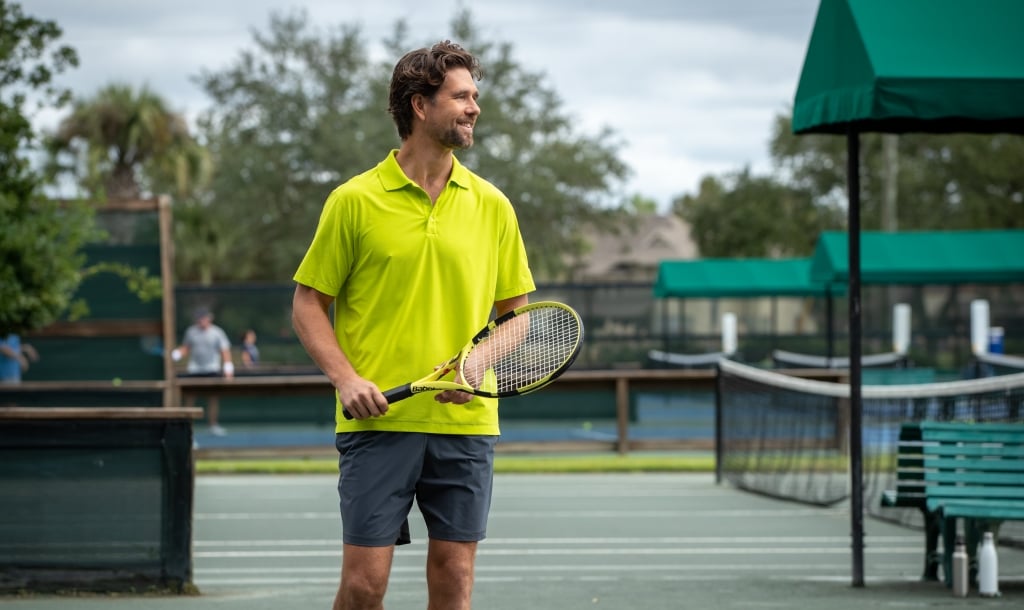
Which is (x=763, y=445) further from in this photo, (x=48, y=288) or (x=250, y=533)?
(x=48, y=288)

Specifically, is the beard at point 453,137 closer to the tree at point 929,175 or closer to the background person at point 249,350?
the background person at point 249,350

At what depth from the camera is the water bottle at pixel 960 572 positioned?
830cm

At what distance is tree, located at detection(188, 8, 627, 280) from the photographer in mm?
49281

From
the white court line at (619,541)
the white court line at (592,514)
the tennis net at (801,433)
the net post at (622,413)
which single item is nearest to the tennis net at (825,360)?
the net post at (622,413)

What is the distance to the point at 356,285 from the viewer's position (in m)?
4.83

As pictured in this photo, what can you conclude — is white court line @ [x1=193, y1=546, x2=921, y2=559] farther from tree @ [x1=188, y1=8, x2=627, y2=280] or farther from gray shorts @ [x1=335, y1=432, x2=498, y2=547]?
tree @ [x1=188, y1=8, x2=627, y2=280]

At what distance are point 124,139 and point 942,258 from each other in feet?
97.4

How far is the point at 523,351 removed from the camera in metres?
4.96

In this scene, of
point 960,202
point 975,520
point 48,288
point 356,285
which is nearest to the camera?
point 356,285

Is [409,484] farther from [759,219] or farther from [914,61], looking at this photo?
[759,219]

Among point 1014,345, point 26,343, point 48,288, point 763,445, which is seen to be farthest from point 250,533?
point 1014,345

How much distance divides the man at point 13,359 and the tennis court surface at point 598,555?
3495 millimetres

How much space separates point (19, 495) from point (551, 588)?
9.62ft

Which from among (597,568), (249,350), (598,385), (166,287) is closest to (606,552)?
(597,568)
